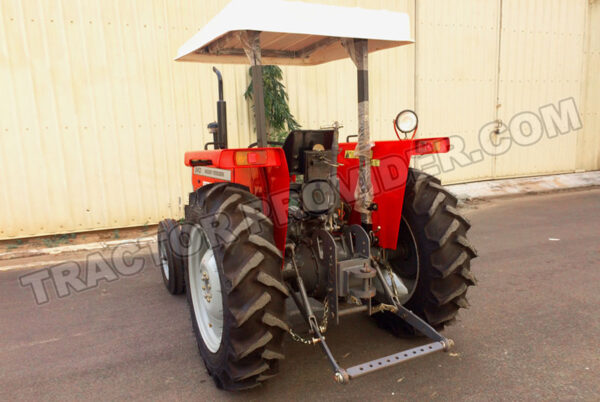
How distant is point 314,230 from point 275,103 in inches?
175

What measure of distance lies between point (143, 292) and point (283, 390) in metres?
2.23

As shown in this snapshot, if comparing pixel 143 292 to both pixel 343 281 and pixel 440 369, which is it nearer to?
pixel 343 281

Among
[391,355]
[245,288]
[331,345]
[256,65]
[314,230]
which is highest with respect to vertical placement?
[256,65]

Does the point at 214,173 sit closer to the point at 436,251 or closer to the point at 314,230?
the point at 314,230

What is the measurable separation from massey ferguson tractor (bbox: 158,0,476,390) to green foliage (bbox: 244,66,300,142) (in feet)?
11.6

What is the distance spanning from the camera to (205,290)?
268cm

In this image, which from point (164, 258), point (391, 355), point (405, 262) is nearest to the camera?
point (391, 355)

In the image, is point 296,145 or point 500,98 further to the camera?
point 500,98

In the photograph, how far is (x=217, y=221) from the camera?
225 centimetres

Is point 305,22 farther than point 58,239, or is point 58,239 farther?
point 58,239

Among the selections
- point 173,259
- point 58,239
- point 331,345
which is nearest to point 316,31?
point 331,345

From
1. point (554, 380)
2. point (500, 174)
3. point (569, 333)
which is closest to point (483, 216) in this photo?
point (500, 174)

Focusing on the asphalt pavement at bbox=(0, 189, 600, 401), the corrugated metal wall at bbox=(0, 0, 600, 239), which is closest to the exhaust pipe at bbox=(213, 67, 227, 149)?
the asphalt pavement at bbox=(0, 189, 600, 401)

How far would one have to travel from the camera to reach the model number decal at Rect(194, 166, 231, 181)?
262 centimetres
